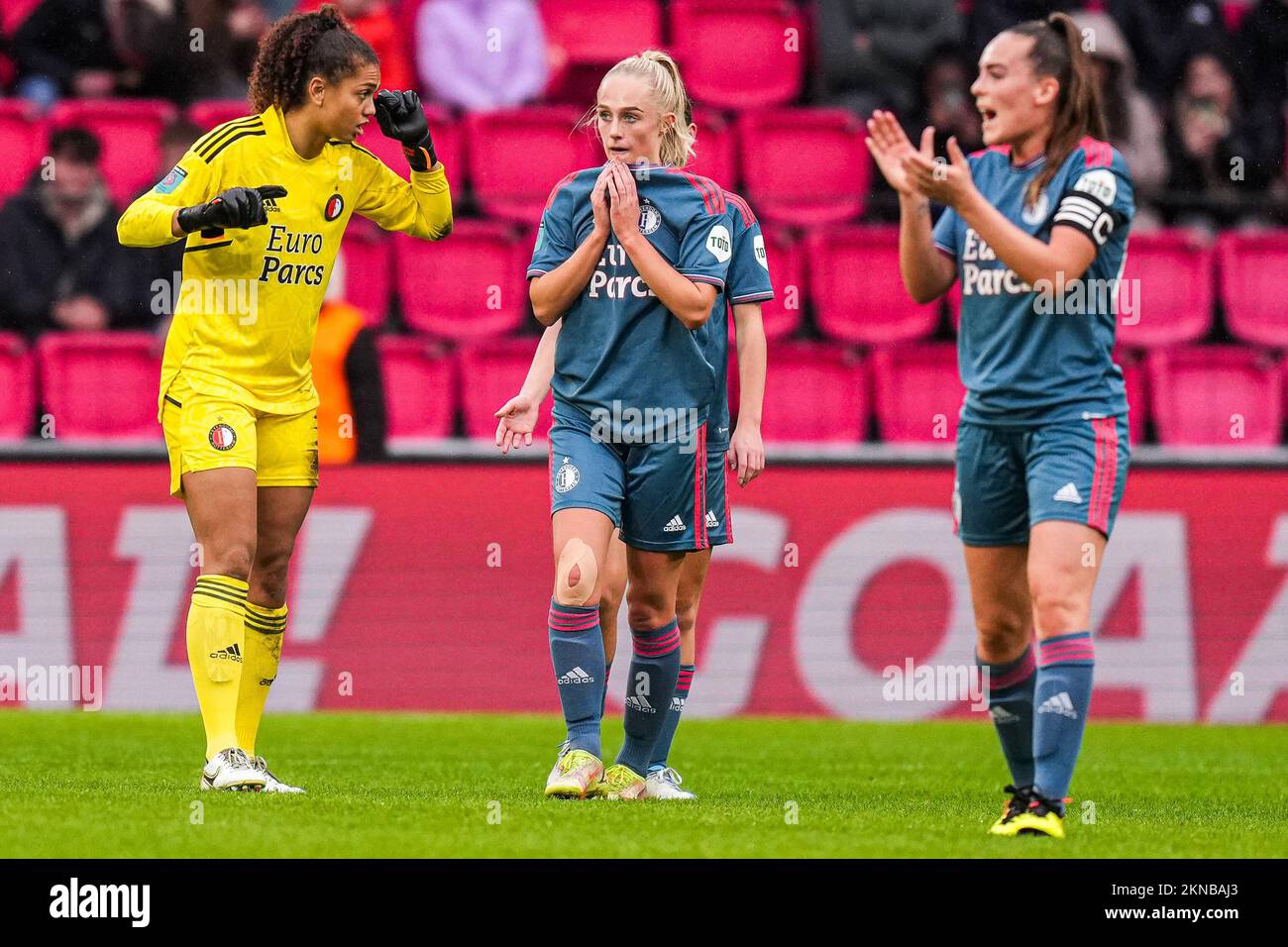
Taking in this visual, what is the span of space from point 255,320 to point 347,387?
4112 mm

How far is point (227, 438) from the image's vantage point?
5.82 metres

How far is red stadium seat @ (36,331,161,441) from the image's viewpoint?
10.4m

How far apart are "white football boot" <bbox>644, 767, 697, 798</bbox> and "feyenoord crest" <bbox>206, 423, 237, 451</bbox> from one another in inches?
64.5

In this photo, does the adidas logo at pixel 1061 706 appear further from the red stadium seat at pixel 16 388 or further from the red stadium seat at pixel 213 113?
the red stadium seat at pixel 213 113

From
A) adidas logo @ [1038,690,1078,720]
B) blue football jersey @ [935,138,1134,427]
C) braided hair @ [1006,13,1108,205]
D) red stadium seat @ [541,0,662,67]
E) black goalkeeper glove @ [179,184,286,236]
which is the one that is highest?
red stadium seat @ [541,0,662,67]

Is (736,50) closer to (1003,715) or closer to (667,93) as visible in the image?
(667,93)

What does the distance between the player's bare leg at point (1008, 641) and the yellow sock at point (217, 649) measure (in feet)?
7.15

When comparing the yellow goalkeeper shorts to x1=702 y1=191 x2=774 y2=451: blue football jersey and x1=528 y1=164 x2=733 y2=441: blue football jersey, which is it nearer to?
x1=528 y1=164 x2=733 y2=441: blue football jersey

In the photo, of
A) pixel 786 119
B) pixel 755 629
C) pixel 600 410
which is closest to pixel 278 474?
pixel 600 410

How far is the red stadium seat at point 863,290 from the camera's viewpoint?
11195 millimetres

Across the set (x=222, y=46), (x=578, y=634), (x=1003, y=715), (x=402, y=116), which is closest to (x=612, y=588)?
(x=578, y=634)

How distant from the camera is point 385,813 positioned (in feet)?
17.4

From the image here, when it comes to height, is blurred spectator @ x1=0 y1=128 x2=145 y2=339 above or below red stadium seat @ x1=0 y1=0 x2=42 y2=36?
below

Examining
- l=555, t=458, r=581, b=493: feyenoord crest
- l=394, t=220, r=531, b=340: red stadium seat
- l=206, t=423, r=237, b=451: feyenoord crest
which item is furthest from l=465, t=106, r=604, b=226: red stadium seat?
l=555, t=458, r=581, b=493: feyenoord crest
